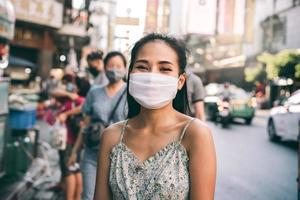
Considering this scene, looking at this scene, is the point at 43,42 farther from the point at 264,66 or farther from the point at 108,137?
the point at 108,137

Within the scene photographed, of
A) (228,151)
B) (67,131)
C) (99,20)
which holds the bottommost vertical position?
(228,151)

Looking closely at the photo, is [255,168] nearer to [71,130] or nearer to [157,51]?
[71,130]

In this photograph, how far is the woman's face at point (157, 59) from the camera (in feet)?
5.88

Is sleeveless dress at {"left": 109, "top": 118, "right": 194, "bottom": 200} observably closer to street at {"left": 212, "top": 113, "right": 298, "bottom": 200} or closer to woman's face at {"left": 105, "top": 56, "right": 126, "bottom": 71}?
woman's face at {"left": 105, "top": 56, "right": 126, "bottom": 71}

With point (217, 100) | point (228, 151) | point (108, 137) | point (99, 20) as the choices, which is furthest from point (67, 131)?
point (99, 20)

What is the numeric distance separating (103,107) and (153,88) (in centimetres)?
186

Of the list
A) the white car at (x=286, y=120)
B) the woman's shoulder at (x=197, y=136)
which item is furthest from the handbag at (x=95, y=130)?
the white car at (x=286, y=120)

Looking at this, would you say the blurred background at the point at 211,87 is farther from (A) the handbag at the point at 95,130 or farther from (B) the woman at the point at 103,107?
(A) the handbag at the point at 95,130

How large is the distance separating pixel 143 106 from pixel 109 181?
0.35m

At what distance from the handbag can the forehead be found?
1787 millimetres

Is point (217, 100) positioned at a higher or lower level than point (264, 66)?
lower

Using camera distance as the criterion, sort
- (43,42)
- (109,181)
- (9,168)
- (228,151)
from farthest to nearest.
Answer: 1. (43,42)
2. (228,151)
3. (9,168)
4. (109,181)

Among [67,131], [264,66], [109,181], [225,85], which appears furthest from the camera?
[225,85]

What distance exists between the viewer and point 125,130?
1907mm
